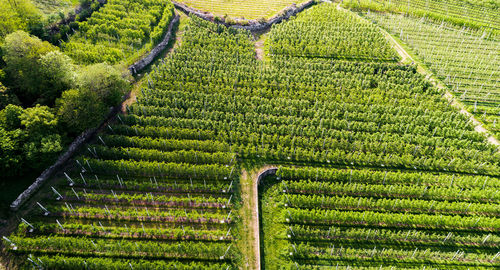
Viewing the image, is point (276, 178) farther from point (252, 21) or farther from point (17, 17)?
point (17, 17)

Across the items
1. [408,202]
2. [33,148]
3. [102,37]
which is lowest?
[33,148]

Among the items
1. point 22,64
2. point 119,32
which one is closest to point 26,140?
point 22,64

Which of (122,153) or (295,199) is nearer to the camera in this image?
(295,199)

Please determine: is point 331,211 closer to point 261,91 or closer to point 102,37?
point 261,91

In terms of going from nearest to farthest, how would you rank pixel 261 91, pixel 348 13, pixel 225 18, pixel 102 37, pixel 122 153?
1. pixel 122 153
2. pixel 261 91
3. pixel 102 37
4. pixel 225 18
5. pixel 348 13

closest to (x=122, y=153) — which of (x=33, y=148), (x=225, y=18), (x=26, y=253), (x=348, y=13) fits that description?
(x=33, y=148)

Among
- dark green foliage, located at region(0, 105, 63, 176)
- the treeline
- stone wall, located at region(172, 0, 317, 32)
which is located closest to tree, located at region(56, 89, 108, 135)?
the treeline
